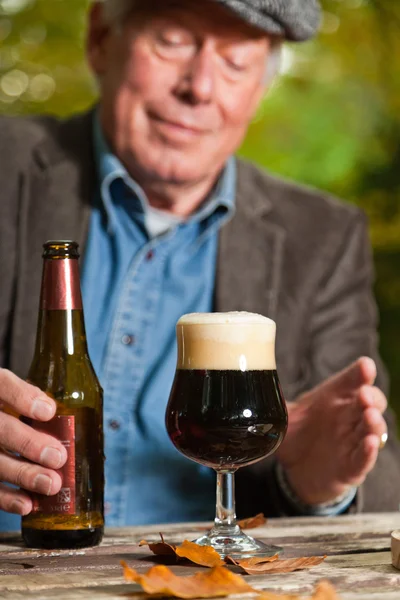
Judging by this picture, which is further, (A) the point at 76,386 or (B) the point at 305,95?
(B) the point at 305,95

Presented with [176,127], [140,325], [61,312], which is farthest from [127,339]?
[61,312]

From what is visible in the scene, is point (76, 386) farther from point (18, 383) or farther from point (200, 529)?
point (200, 529)

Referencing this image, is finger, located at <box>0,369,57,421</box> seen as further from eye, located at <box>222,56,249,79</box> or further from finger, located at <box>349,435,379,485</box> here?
eye, located at <box>222,56,249,79</box>

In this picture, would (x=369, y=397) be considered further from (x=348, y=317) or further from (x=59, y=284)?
(x=348, y=317)

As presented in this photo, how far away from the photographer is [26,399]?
1070 millimetres

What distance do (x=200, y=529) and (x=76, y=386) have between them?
335mm

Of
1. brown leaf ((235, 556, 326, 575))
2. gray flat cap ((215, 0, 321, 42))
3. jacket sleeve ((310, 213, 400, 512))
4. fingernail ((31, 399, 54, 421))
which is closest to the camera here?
brown leaf ((235, 556, 326, 575))

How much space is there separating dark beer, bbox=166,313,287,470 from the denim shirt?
0.78 meters

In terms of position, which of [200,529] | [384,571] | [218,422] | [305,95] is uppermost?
[305,95]

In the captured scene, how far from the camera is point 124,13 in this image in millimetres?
1976

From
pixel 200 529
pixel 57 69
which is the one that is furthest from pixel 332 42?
pixel 200 529

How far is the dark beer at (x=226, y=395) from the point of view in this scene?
3.43ft

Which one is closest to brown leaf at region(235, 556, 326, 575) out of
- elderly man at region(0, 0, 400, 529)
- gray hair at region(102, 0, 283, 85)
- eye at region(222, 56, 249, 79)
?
elderly man at region(0, 0, 400, 529)

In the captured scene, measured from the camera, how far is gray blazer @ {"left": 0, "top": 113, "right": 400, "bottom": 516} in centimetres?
185
